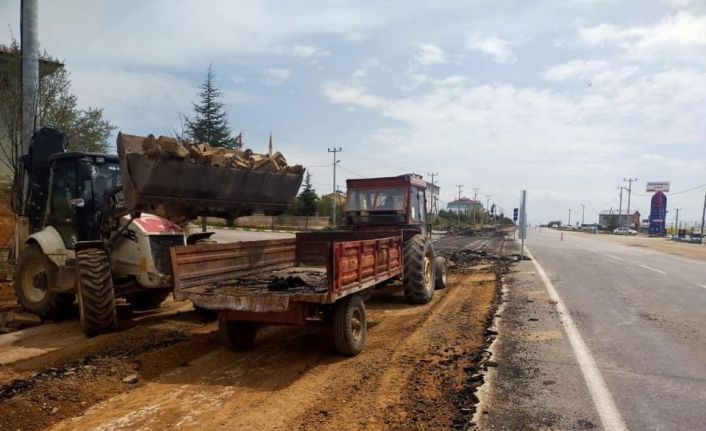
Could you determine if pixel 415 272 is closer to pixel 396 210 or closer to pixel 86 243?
pixel 396 210

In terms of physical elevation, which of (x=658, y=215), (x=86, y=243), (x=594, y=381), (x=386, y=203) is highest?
(x=658, y=215)

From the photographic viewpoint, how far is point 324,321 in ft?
20.8

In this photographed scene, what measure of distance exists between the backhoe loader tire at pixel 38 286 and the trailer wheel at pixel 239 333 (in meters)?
3.41

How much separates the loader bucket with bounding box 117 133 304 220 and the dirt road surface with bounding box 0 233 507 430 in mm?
1802

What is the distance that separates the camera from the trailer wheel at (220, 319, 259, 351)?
21.3 feet

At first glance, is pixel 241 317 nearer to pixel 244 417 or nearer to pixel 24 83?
pixel 244 417

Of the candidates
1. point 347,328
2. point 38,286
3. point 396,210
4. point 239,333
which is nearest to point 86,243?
point 38,286

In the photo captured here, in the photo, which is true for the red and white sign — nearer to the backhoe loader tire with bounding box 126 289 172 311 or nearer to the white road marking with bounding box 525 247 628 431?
the backhoe loader tire with bounding box 126 289 172 311

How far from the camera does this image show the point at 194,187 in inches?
286

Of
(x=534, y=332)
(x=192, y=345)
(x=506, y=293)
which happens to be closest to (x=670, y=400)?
(x=534, y=332)

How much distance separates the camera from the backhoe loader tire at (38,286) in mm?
8281

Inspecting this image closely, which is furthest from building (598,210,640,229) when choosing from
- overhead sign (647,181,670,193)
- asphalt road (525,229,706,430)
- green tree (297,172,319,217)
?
asphalt road (525,229,706,430)

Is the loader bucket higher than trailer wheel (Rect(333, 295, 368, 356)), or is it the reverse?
the loader bucket

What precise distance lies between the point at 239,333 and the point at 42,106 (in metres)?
12.6
